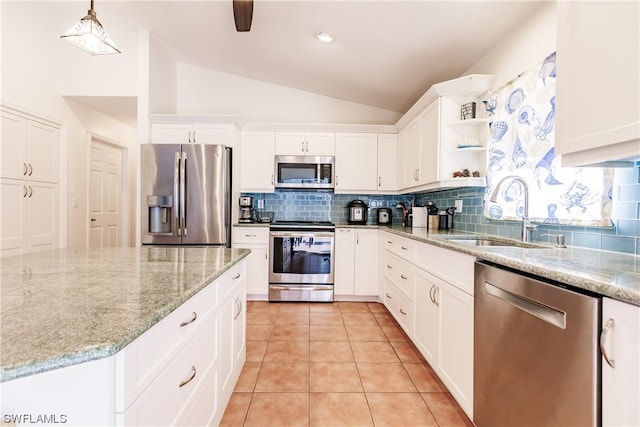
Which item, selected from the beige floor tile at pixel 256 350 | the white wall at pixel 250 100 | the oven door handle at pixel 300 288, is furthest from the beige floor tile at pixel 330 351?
the white wall at pixel 250 100

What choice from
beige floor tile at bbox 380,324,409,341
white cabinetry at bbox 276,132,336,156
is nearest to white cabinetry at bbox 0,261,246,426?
beige floor tile at bbox 380,324,409,341

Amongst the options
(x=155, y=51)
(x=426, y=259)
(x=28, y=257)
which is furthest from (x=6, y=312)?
(x=155, y=51)

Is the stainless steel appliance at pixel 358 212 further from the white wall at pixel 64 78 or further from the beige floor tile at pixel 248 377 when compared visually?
the white wall at pixel 64 78

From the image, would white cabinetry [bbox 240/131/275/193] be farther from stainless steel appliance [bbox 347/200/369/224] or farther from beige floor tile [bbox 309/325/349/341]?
beige floor tile [bbox 309/325/349/341]

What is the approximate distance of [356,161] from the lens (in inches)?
140

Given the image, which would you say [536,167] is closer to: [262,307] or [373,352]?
[373,352]

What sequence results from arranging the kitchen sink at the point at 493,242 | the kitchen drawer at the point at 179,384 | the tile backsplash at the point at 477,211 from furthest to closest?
the kitchen sink at the point at 493,242, the tile backsplash at the point at 477,211, the kitchen drawer at the point at 179,384

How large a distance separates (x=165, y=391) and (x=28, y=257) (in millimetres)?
1170

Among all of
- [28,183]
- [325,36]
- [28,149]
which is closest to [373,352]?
[325,36]

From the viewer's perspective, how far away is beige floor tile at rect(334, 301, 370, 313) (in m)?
3.09

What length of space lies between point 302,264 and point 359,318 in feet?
2.80

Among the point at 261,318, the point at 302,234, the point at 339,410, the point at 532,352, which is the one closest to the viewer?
the point at 532,352

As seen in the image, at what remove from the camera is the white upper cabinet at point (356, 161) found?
3549 millimetres

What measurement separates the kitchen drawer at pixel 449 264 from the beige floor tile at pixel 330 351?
0.86m
